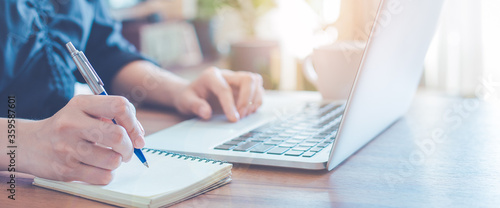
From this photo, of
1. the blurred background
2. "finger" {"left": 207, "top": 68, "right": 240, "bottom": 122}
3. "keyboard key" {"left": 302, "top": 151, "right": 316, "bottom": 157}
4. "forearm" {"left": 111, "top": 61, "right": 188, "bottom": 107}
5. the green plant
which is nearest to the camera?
"keyboard key" {"left": 302, "top": 151, "right": 316, "bottom": 157}

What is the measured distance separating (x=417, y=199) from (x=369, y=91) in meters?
0.13

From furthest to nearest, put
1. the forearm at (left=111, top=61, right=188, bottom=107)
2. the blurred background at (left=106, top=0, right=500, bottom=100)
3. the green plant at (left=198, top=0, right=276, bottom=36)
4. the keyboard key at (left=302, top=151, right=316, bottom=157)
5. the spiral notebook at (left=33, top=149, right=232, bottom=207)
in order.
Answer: the green plant at (left=198, top=0, right=276, bottom=36), the blurred background at (left=106, top=0, right=500, bottom=100), the forearm at (left=111, top=61, right=188, bottom=107), the keyboard key at (left=302, top=151, right=316, bottom=157), the spiral notebook at (left=33, top=149, right=232, bottom=207)

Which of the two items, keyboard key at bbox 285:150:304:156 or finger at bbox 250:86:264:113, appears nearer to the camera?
keyboard key at bbox 285:150:304:156

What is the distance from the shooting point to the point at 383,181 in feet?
1.67

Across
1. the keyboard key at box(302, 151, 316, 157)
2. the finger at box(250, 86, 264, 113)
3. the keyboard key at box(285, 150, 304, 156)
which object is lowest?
the finger at box(250, 86, 264, 113)

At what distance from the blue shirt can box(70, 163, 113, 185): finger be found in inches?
16.0

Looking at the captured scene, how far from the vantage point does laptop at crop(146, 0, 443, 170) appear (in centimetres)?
50

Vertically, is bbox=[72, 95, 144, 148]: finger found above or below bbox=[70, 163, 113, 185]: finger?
above

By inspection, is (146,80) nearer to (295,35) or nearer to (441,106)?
(441,106)

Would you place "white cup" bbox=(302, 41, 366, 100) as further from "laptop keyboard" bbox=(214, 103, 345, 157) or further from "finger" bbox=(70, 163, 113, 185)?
"finger" bbox=(70, 163, 113, 185)

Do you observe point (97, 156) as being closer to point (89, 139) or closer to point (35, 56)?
point (89, 139)

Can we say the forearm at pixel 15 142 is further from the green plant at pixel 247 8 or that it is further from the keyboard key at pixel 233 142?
the green plant at pixel 247 8

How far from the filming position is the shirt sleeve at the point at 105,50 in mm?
1045

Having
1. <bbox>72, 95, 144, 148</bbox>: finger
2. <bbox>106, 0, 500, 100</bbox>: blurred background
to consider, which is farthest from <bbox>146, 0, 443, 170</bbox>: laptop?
<bbox>106, 0, 500, 100</bbox>: blurred background
